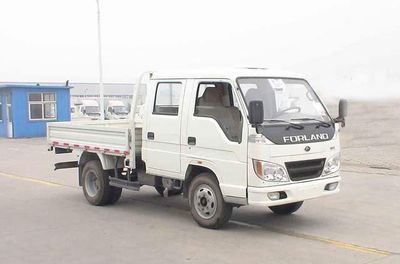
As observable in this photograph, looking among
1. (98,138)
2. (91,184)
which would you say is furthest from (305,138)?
(91,184)

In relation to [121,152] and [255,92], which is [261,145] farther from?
[121,152]

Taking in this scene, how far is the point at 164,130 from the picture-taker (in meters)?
8.02

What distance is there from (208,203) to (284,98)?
6.03 feet

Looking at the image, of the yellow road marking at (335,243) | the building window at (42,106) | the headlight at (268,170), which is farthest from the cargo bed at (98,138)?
the building window at (42,106)

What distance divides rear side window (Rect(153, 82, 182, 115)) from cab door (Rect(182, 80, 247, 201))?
0.35 meters

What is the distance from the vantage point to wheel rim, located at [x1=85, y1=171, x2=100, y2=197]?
9.50 meters

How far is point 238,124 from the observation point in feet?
23.6

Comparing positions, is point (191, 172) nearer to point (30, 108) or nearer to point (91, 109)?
point (30, 108)

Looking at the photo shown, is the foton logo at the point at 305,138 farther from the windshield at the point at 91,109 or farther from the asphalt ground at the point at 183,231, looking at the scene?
the windshield at the point at 91,109

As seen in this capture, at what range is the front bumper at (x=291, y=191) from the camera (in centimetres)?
688

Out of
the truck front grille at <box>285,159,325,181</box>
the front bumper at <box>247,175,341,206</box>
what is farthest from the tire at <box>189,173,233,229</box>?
the truck front grille at <box>285,159,325,181</box>

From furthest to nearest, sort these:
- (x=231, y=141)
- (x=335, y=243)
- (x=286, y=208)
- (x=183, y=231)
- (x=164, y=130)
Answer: (x=286, y=208)
(x=164, y=130)
(x=183, y=231)
(x=231, y=141)
(x=335, y=243)

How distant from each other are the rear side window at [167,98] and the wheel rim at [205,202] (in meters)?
1.22

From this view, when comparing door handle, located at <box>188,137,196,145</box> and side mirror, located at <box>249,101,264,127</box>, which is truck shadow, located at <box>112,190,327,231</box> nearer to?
door handle, located at <box>188,137,196,145</box>
